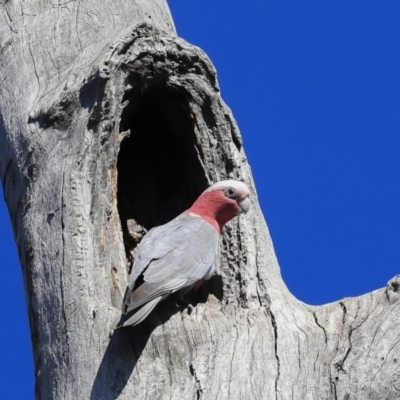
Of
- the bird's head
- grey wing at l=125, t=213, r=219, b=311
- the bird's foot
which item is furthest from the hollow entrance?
the bird's foot

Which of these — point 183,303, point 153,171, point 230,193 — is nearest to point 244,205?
point 230,193

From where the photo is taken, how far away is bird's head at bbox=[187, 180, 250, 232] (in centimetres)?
547

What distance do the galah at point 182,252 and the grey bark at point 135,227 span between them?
119 mm

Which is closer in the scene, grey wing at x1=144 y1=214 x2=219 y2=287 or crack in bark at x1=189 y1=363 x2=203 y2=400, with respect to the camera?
crack in bark at x1=189 y1=363 x2=203 y2=400

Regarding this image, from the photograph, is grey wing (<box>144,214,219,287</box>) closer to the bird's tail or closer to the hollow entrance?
the bird's tail

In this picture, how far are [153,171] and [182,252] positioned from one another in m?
1.19

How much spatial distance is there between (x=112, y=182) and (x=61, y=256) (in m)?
0.60

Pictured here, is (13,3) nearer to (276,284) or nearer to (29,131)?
(29,131)

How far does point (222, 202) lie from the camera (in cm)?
548

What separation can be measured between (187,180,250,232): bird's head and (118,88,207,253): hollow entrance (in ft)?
0.99

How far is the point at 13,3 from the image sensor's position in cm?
624

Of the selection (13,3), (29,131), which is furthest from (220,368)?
(13,3)

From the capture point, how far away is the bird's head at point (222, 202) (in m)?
5.47

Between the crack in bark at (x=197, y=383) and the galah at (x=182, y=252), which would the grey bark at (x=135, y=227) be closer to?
the crack in bark at (x=197, y=383)
